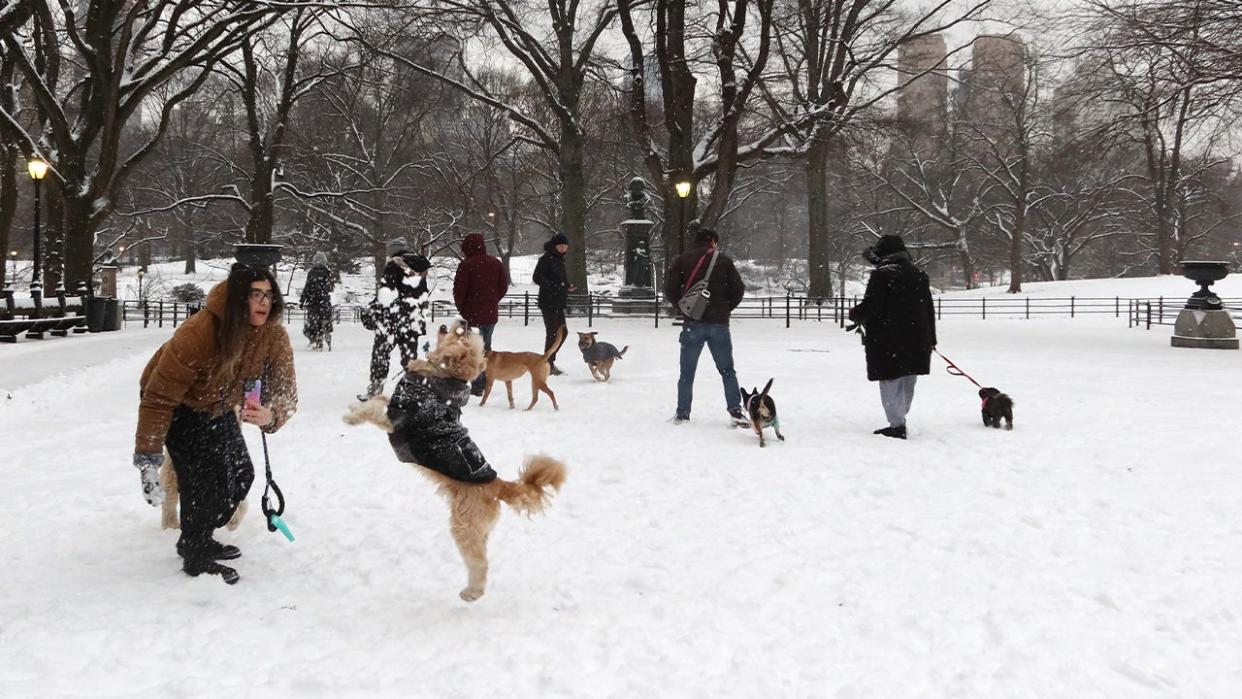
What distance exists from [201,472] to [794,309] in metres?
28.3

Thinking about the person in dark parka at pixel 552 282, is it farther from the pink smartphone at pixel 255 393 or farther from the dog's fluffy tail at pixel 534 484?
the dog's fluffy tail at pixel 534 484

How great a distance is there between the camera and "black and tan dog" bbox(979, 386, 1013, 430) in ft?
25.3

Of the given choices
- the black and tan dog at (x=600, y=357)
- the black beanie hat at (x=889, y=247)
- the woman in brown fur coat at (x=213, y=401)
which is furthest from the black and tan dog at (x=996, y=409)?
the woman in brown fur coat at (x=213, y=401)

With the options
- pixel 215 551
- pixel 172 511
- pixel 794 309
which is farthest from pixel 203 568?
pixel 794 309

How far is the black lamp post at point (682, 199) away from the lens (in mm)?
20625

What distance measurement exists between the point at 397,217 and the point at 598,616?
120ft

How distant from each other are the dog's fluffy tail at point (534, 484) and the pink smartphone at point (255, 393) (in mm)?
1263

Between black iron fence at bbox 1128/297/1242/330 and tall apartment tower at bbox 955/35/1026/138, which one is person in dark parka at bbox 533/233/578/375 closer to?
tall apartment tower at bbox 955/35/1026/138

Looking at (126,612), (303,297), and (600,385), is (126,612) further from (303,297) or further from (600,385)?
(303,297)

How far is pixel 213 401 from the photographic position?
12.3 ft

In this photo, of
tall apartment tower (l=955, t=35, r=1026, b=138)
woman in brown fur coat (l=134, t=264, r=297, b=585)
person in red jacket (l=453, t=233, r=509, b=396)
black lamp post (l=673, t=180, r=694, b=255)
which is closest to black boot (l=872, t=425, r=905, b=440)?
person in red jacket (l=453, t=233, r=509, b=396)

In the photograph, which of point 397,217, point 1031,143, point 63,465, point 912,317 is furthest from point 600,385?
point 1031,143

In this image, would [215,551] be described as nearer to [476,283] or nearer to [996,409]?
[476,283]

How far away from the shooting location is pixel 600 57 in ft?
77.6
